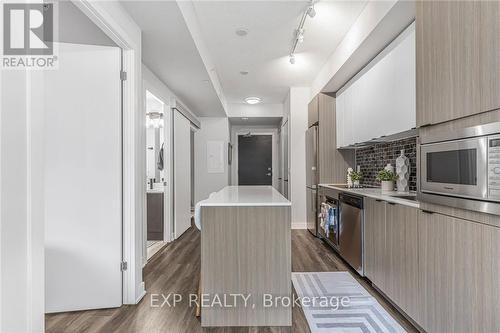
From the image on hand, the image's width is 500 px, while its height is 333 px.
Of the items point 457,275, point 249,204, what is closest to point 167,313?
point 249,204

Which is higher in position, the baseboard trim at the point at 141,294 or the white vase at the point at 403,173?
the white vase at the point at 403,173

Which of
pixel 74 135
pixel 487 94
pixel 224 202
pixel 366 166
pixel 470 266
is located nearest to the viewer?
pixel 487 94

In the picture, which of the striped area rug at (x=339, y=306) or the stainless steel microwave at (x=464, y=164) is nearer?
the stainless steel microwave at (x=464, y=164)

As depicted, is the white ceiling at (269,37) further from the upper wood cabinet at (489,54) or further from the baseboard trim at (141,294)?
the baseboard trim at (141,294)

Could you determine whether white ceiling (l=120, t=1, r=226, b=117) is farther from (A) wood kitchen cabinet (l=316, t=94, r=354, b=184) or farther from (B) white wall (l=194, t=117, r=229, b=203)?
(A) wood kitchen cabinet (l=316, t=94, r=354, b=184)

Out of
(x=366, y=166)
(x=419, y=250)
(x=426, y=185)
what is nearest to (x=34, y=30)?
(x=426, y=185)

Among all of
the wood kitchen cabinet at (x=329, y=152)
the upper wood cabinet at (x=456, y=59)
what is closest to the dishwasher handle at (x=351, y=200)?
the wood kitchen cabinet at (x=329, y=152)

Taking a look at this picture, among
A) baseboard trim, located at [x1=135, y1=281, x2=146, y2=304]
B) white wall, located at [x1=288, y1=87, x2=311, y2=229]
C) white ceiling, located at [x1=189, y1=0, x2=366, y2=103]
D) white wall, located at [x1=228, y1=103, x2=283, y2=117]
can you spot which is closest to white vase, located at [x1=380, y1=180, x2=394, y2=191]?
white ceiling, located at [x1=189, y1=0, x2=366, y2=103]

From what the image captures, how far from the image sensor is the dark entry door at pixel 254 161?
8.23 metres

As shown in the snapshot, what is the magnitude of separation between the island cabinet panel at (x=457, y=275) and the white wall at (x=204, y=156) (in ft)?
17.2

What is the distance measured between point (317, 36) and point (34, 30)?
284cm

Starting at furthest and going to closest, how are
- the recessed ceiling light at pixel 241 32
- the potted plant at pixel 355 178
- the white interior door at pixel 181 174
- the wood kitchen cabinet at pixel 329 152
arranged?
the white interior door at pixel 181 174 → the wood kitchen cabinet at pixel 329 152 → the potted plant at pixel 355 178 → the recessed ceiling light at pixel 241 32

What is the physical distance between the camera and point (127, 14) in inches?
88.9

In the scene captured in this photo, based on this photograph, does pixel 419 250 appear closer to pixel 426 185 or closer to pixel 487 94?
pixel 426 185
